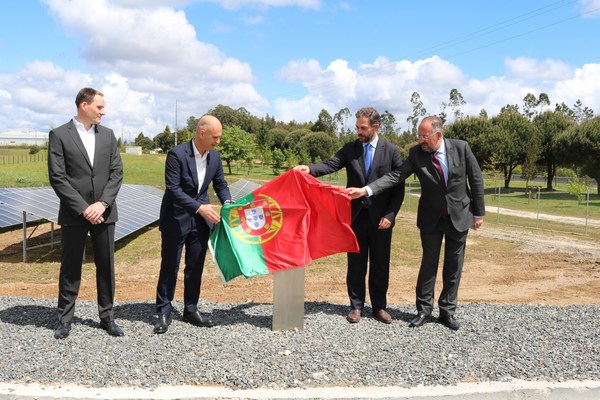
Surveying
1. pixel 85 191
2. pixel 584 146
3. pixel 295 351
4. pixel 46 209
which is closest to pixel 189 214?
pixel 85 191

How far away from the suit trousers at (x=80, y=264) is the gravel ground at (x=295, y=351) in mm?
253

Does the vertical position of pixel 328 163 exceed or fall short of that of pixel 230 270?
it exceeds it

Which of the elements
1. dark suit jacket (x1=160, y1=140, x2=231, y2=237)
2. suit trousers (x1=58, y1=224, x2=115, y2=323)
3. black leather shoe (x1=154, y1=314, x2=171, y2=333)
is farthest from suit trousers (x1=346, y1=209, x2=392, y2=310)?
suit trousers (x1=58, y1=224, x2=115, y2=323)

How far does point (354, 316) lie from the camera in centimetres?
612

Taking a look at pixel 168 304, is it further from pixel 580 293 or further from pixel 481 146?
pixel 481 146

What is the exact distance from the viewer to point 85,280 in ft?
35.3

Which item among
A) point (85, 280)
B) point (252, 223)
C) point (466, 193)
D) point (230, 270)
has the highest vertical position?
point (466, 193)

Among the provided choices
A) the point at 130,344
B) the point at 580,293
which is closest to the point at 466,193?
the point at 130,344

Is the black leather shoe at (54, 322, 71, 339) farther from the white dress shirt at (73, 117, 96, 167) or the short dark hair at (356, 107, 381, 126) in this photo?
the short dark hair at (356, 107, 381, 126)

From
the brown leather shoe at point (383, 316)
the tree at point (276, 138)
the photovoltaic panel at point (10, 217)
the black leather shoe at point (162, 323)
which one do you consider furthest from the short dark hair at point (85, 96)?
the tree at point (276, 138)

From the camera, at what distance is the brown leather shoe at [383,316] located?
6160mm

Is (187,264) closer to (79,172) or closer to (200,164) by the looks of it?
(200,164)

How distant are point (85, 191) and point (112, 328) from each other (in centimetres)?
147

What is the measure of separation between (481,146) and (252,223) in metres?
50.2
